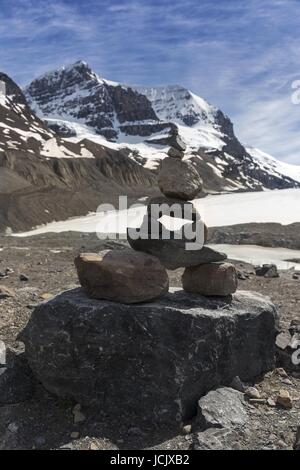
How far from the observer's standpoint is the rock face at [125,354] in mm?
8266

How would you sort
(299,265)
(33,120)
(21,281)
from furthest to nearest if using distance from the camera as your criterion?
1. (33,120)
2. (299,265)
3. (21,281)

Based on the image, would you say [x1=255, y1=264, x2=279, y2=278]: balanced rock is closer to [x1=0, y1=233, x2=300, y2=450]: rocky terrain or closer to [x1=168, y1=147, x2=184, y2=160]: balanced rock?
[x1=0, y1=233, x2=300, y2=450]: rocky terrain

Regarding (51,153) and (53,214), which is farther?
(51,153)

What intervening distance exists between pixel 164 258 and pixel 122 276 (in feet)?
3.31

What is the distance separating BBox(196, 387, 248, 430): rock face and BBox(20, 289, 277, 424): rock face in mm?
242

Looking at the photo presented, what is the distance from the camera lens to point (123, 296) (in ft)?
28.6

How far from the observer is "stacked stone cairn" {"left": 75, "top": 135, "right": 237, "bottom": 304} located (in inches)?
344

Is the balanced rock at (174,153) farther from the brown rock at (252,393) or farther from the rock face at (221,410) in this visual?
the brown rock at (252,393)

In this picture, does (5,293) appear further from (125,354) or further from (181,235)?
(181,235)

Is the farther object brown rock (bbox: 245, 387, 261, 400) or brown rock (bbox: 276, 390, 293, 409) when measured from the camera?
brown rock (bbox: 245, 387, 261, 400)

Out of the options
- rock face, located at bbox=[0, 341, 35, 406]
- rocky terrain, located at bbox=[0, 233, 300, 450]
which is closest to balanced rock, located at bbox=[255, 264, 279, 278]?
rocky terrain, located at bbox=[0, 233, 300, 450]
